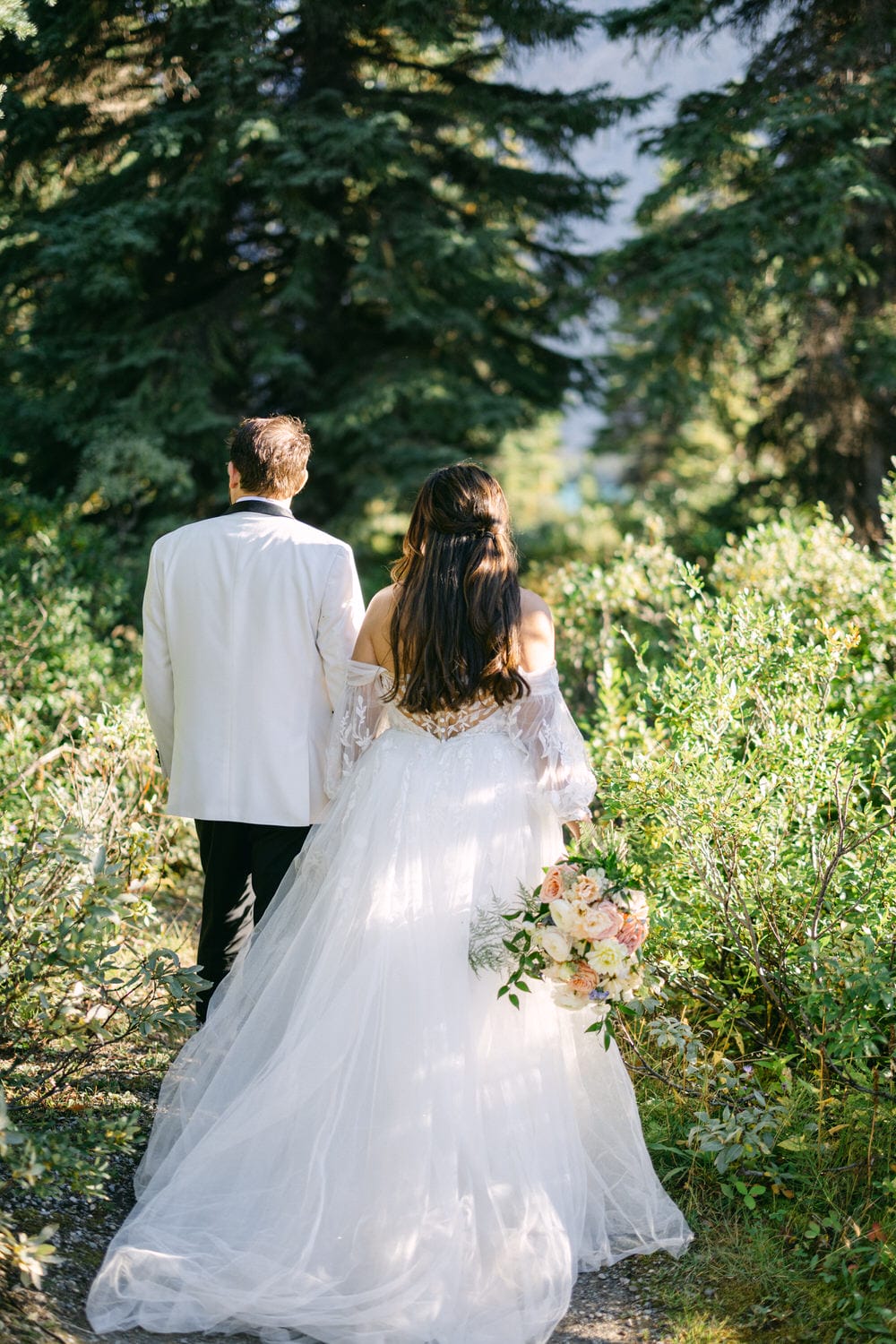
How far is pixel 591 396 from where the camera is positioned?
9.51 meters

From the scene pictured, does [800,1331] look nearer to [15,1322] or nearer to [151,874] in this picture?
[15,1322]

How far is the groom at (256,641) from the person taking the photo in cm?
323

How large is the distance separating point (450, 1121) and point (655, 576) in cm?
375

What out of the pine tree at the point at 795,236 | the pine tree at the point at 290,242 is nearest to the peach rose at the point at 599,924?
the pine tree at the point at 795,236

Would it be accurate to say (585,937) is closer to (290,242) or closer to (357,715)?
(357,715)

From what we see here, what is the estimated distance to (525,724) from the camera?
10.1ft

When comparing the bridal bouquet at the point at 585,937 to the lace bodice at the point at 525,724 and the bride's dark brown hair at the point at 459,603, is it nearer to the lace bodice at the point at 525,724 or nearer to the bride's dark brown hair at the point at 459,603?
the lace bodice at the point at 525,724

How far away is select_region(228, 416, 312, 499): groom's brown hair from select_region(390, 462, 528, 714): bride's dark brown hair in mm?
538

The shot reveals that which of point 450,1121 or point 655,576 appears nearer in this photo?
point 450,1121

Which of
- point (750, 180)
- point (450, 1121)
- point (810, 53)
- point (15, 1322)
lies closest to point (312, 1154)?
point (450, 1121)

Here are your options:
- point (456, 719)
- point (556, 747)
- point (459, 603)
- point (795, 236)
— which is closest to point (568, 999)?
point (556, 747)

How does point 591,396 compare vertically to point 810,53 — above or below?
below

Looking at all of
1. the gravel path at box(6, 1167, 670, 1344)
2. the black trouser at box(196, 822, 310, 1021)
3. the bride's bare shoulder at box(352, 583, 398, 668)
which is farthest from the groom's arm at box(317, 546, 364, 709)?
the gravel path at box(6, 1167, 670, 1344)

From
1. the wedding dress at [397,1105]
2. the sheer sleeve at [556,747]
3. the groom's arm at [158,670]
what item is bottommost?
the wedding dress at [397,1105]
